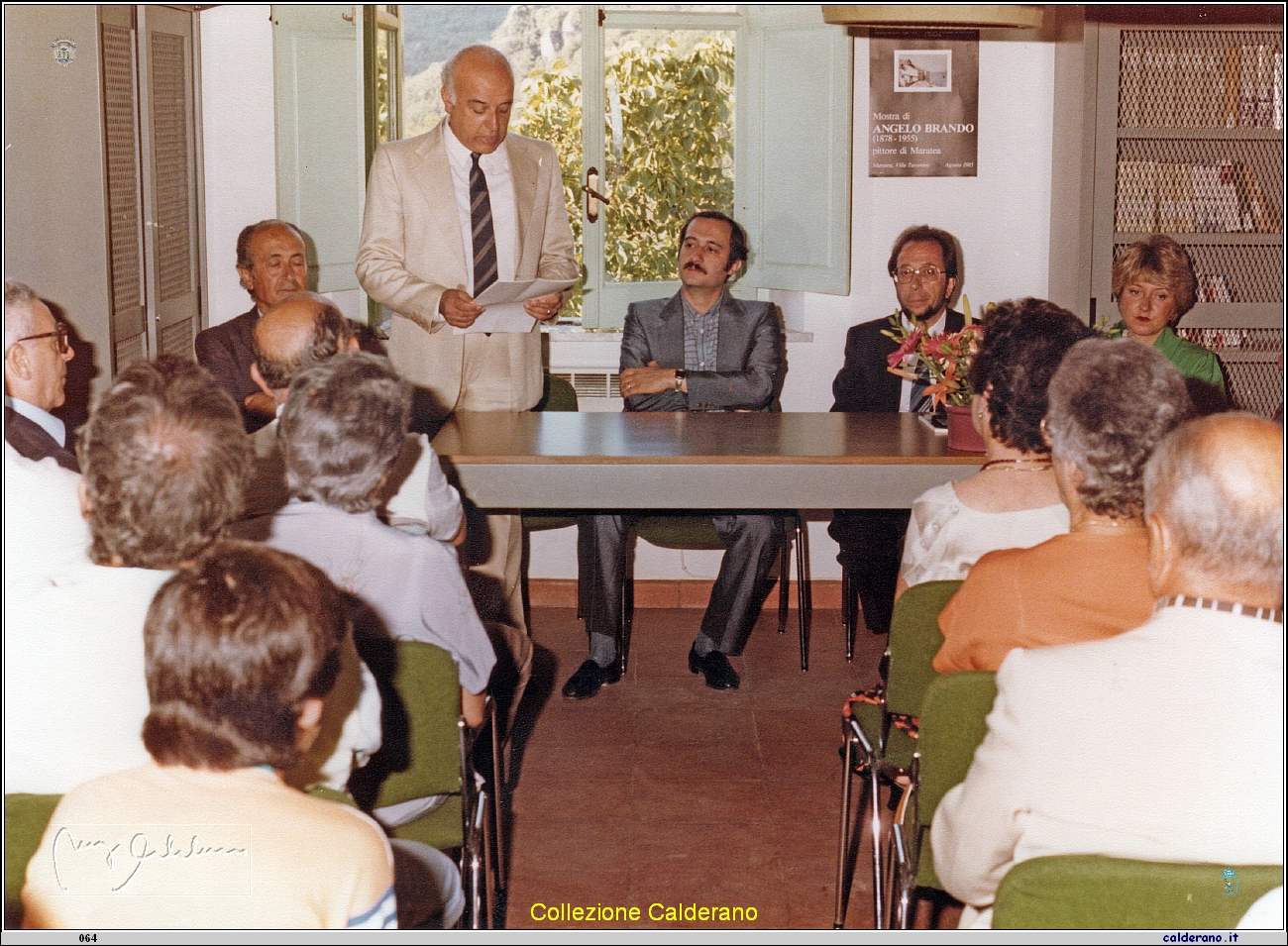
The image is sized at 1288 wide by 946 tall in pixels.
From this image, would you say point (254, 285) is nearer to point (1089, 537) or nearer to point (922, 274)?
point (922, 274)

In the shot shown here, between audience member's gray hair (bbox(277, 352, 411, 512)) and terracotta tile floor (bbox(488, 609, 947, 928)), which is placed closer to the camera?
audience member's gray hair (bbox(277, 352, 411, 512))

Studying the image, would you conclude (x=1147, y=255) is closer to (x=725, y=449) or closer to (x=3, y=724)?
(x=725, y=449)

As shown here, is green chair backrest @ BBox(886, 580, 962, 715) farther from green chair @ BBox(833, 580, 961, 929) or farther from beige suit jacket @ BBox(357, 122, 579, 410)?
beige suit jacket @ BBox(357, 122, 579, 410)

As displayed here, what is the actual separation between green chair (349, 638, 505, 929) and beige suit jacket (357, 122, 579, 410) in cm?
213


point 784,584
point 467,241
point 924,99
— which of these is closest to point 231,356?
point 467,241

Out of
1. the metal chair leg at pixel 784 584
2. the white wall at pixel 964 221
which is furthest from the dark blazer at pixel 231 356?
the metal chair leg at pixel 784 584

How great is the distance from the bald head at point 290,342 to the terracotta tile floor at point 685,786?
125 centimetres

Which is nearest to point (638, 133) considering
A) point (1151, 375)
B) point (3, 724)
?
point (1151, 375)

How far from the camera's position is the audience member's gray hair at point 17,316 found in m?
2.78

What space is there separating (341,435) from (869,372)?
9.01 feet

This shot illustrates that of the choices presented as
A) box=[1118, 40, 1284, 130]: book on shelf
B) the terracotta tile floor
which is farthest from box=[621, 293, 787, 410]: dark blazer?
box=[1118, 40, 1284, 130]: book on shelf

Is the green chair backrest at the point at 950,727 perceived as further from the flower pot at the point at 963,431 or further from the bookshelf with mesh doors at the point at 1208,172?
the bookshelf with mesh doors at the point at 1208,172

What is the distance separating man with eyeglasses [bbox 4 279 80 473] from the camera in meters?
2.74

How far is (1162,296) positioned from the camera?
167 inches
